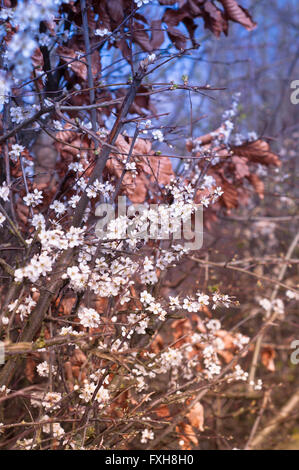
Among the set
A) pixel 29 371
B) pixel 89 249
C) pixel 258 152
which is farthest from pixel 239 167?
pixel 29 371

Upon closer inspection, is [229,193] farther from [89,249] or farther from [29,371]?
[29,371]

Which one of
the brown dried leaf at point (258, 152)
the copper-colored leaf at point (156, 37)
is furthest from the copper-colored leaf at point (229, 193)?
the copper-colored leaf at point (156, 37)

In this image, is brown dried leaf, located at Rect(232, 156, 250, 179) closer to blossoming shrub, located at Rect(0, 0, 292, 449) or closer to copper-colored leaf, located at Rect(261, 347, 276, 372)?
blossoming shrub, located at Rect(0, 0, 292, 449)

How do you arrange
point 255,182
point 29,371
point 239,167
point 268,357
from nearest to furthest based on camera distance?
point 29,371, point 239,167, point 255,182, point 268,357

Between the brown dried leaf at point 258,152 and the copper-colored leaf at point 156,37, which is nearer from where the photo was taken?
the copper-colored leaf at point 156,37

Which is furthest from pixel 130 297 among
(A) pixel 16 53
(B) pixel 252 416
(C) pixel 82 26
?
(B) pixel 252 416

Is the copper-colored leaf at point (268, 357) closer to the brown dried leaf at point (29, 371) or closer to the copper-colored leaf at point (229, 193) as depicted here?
the copper-colored leaf at point (229, 193)

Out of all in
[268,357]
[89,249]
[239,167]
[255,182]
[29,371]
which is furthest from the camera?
[268,357]

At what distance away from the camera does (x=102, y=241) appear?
141 centimetres

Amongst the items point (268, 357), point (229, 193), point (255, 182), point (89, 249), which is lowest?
point (268, 357)

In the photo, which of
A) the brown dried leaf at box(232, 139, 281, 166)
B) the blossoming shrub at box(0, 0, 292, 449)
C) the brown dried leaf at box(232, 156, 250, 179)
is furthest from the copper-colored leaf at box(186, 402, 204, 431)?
the brown dried leaf at box(232, 139, 281, 166)

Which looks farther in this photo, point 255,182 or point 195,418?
point 255,182

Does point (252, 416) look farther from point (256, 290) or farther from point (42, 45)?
point (42, 45)
